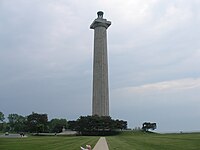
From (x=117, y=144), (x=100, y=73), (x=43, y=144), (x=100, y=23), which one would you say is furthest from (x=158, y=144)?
(x=100, y=23)

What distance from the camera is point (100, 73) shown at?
93.4 m

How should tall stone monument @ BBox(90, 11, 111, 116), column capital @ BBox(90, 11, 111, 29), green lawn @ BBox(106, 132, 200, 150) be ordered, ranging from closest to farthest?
1. green lawn @ BBox(106, 132, 200, 150)
2. tall stone monument @ BBox(90, 11, 111, 116)
3. column capital @ BBox(90, 11, 111, 29)

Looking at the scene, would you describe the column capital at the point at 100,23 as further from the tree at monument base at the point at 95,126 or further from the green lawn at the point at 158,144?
the green lawn at the point at 158,144

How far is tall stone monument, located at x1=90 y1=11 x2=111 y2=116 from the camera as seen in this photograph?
9275 centimetres

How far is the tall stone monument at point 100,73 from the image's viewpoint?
92.8 meters

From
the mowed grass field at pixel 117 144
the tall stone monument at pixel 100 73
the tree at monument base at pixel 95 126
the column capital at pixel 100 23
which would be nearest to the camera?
the mowed grass field at pixel 117 144

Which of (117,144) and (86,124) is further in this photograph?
(86,124)

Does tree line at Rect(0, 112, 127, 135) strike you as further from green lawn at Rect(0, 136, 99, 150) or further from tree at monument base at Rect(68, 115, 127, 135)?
green lawn at Rect(0, 136, 99, 150)

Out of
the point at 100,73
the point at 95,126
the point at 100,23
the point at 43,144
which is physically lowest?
the point at 43,144

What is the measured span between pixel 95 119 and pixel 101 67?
23.6 metres

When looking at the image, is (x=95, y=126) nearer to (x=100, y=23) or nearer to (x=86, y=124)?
(x=86, y=124)

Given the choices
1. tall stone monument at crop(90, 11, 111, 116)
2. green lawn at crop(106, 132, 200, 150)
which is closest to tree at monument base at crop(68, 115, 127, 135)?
tall stone monument at crop(90, 11, 111, 116)

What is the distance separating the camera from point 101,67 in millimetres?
93750

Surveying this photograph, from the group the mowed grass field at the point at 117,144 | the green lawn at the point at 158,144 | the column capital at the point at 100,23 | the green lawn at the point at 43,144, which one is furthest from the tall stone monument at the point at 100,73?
the green lawn at the point at 43,144
